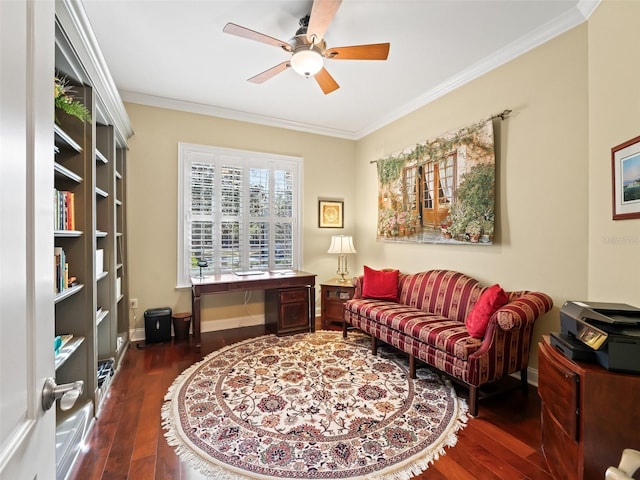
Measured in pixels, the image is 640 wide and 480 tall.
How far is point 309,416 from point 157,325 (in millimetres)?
2285

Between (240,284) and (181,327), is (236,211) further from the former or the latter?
(181,327)

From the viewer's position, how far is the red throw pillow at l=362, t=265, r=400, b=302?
3562mm

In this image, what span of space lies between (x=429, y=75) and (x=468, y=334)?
8.54 ft

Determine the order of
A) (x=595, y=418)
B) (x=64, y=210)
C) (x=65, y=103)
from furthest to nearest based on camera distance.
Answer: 1. (x=64, y=210)
2. (x=65, y=103)
3. (x=595, y=418)

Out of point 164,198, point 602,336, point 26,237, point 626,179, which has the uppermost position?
point 164,198

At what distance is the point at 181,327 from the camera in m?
3.62

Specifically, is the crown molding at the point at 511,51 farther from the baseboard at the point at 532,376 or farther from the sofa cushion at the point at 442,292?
the baseboard at the point at 532,376

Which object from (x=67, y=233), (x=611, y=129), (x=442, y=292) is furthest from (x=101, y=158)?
(x=611, y=129)

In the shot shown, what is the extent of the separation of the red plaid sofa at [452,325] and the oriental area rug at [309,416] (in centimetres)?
29

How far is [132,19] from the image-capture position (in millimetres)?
2326

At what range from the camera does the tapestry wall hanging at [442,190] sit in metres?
2.90

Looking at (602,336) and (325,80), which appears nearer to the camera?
(602,336)

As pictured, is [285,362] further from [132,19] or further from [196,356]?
[132,19]

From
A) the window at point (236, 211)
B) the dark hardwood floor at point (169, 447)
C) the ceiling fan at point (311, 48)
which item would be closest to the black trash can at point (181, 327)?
the window at point (236, 211)
